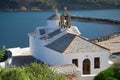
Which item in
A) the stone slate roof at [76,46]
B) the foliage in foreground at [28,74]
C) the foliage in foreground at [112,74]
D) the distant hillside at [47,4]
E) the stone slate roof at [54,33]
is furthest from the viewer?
the distant hillside at [47,4]

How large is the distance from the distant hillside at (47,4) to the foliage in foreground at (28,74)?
118808 mm

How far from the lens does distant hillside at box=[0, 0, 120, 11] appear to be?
138 metres

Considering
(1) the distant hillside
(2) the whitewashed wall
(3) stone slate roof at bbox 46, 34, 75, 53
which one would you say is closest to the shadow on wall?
(3) stone slate roof at bbox 46, 34, 75, 53

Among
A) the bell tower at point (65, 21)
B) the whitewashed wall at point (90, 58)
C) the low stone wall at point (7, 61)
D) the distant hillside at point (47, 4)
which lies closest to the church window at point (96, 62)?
the whitewashed wall at point (90, 58)

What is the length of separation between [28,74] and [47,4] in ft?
402

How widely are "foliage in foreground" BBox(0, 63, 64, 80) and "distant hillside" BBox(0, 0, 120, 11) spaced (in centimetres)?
11881

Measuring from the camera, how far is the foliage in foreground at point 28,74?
49.2 feet

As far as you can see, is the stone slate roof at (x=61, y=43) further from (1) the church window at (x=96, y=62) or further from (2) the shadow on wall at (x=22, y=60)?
(2) the shadow on wall at (x=22, y=60)

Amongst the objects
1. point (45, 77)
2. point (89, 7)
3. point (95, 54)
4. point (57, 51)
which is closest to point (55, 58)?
point (57, 51)

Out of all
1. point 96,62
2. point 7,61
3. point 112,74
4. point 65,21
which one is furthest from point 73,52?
point 112,74

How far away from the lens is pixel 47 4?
138750 mm

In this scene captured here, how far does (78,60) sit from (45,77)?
27.5 ft

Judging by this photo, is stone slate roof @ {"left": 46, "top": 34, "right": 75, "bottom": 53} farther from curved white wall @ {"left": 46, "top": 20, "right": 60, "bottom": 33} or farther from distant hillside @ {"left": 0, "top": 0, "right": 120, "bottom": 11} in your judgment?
distant hillside @ {"left": 0, "top": 0, "right": 120, "bottom": 11}

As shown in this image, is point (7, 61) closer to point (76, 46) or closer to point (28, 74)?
point (76, 46)
